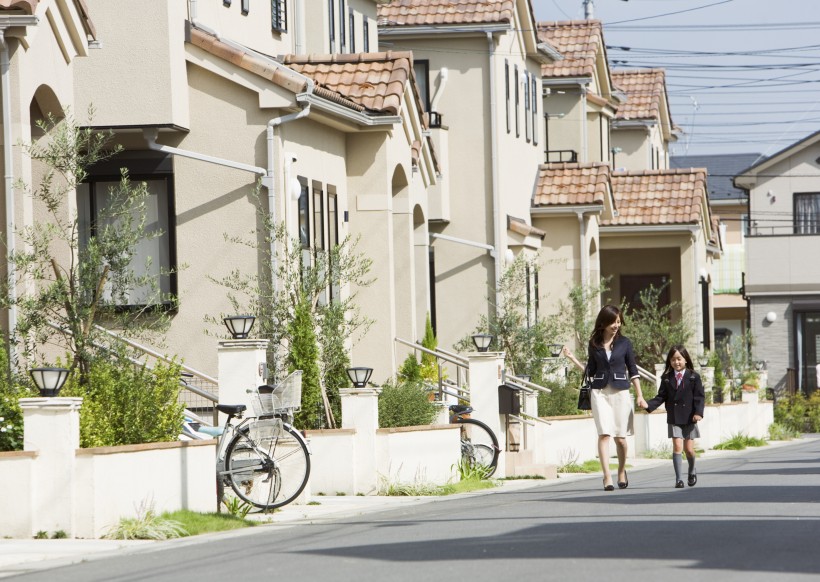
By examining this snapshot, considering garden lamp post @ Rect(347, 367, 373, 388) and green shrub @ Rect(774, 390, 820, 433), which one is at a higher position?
garden lamp post @ Rect(347, 367, 373, 388)

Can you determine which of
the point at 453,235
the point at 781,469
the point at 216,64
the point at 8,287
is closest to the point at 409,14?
the point at 453,235

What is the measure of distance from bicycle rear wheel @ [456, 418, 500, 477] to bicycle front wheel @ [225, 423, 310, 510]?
5.30 m

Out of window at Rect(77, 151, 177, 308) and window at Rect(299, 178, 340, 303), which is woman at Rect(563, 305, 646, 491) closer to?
window at Rect(299, 178, 340, 303)

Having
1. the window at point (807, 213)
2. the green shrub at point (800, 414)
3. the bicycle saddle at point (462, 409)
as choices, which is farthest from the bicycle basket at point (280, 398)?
the window at point (807, 213)

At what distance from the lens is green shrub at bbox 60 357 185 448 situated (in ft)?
47.3

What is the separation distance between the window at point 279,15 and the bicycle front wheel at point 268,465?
11.5 meters

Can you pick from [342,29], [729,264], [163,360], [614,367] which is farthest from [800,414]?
[163,360]

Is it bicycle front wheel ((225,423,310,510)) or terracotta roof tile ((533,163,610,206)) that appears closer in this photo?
bicycle front wheel ((225,423,310,510))

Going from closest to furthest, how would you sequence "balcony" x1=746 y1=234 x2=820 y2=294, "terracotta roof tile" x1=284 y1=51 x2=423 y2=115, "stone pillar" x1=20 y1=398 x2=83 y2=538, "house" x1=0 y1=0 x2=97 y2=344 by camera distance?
"stone pillar" x1=20 y1=398 x2=83 y2=538, "house" x1=0 y1=0 x2=97 y2=344, "terracotta roof tile" x1=284 y1=51 x2=423 y2=115, "balcony" x1=746 y1=234 x2=820 y2=294

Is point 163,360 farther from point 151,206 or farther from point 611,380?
point 151,206

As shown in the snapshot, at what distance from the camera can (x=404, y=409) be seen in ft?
63.8

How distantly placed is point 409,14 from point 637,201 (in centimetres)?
1037

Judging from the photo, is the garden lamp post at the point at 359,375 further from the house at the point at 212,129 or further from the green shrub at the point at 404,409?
Answer: the house at the point at 212,129

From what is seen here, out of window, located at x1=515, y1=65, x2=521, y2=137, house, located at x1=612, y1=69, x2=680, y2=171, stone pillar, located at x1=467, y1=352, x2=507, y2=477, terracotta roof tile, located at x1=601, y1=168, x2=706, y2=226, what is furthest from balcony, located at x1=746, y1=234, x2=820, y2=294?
stone pillar, located at x1=467, y1=352, x2=507, y2=477
